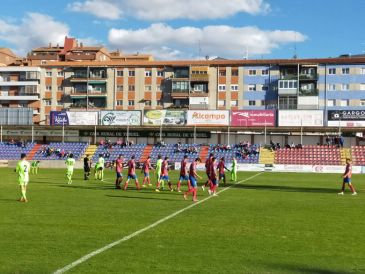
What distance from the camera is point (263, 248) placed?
11625 mm

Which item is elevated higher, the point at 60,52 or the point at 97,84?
the point at 60,52

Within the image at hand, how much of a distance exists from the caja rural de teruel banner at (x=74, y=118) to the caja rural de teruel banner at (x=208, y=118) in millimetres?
13860

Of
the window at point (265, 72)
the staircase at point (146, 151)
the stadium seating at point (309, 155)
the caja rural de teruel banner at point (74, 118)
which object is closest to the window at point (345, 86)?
the window at point (265, 72)

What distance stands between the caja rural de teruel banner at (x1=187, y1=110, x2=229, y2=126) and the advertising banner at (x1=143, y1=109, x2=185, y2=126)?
116 cm

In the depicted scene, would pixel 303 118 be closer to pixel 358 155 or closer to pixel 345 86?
pixel 358 155

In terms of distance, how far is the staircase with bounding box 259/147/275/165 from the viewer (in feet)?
211

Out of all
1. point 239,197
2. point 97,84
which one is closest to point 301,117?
point 97,84

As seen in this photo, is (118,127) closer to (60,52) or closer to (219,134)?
(219,134)

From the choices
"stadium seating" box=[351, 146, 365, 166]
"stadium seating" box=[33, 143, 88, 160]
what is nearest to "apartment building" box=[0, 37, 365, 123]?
"stadium seating" box=[351, 146, 365, 166]

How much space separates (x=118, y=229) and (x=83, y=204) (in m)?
6.94

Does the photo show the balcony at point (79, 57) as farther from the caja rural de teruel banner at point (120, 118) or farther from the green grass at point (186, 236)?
the green grass at point (186, 236)

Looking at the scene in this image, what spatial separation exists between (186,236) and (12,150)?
62.9m

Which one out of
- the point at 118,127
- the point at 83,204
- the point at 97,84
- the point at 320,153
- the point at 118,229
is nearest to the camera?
the point at 118,229

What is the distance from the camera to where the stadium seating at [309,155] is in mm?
63375
